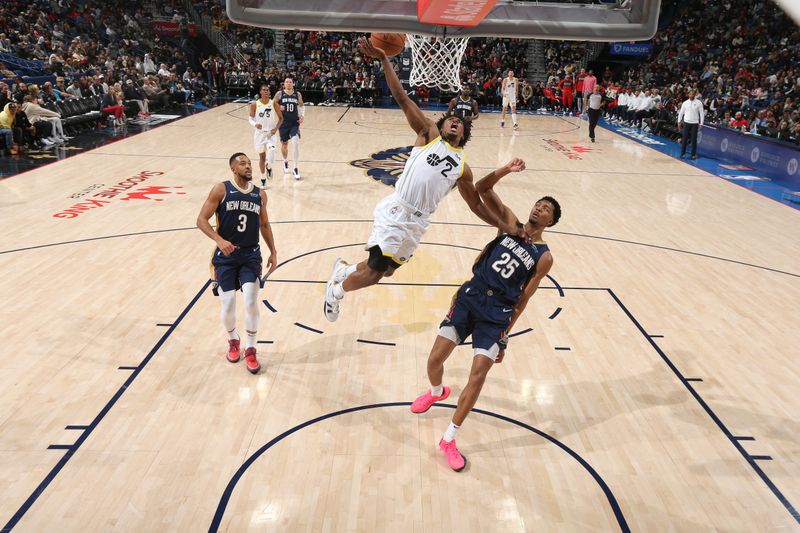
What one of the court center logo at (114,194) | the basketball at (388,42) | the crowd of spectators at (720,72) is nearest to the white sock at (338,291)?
the basketball at (388,42)

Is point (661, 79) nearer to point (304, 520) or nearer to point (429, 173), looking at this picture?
point (429, 173)

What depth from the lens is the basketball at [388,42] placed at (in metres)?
4.86

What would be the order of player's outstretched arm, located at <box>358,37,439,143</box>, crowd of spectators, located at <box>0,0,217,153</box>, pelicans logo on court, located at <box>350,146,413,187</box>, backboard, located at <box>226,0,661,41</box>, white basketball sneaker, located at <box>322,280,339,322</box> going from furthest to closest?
crowd of spectators, located at <box>0,0,217,153</box> < pelicans logo on court, located at <box>350,146,413,187</box> < white basketball sneaker, located at <box>322,280,339,322</box> < player's outstretched arm, located at <box>358,37,439,143</box> < backboard, located at <box>226,0,661,41</box>

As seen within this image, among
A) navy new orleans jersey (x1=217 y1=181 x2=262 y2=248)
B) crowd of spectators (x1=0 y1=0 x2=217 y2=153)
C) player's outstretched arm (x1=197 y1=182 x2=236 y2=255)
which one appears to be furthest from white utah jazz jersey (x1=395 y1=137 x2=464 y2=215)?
crowd of spectators (x1=0 y1=0 x2=217 y2=153)

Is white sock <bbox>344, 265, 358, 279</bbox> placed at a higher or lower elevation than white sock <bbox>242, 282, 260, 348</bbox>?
higher

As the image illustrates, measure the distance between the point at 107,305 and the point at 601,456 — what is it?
4.76 m

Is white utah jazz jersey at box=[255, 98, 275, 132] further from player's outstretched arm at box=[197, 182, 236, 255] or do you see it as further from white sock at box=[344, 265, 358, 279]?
white sock at box=[344, 265, 358, 279]

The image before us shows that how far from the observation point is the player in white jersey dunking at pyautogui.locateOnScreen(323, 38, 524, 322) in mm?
4469

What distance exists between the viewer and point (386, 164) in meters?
13.6

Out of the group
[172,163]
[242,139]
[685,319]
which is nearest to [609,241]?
[685,319]

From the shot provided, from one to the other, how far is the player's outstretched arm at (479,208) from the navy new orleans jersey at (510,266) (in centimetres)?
8

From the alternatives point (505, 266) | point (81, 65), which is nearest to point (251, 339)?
point (505, 266)

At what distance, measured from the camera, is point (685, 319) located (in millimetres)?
6473

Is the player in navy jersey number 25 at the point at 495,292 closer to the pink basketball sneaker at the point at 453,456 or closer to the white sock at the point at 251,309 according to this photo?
the pink basketball sneaker at the point at 453,456
